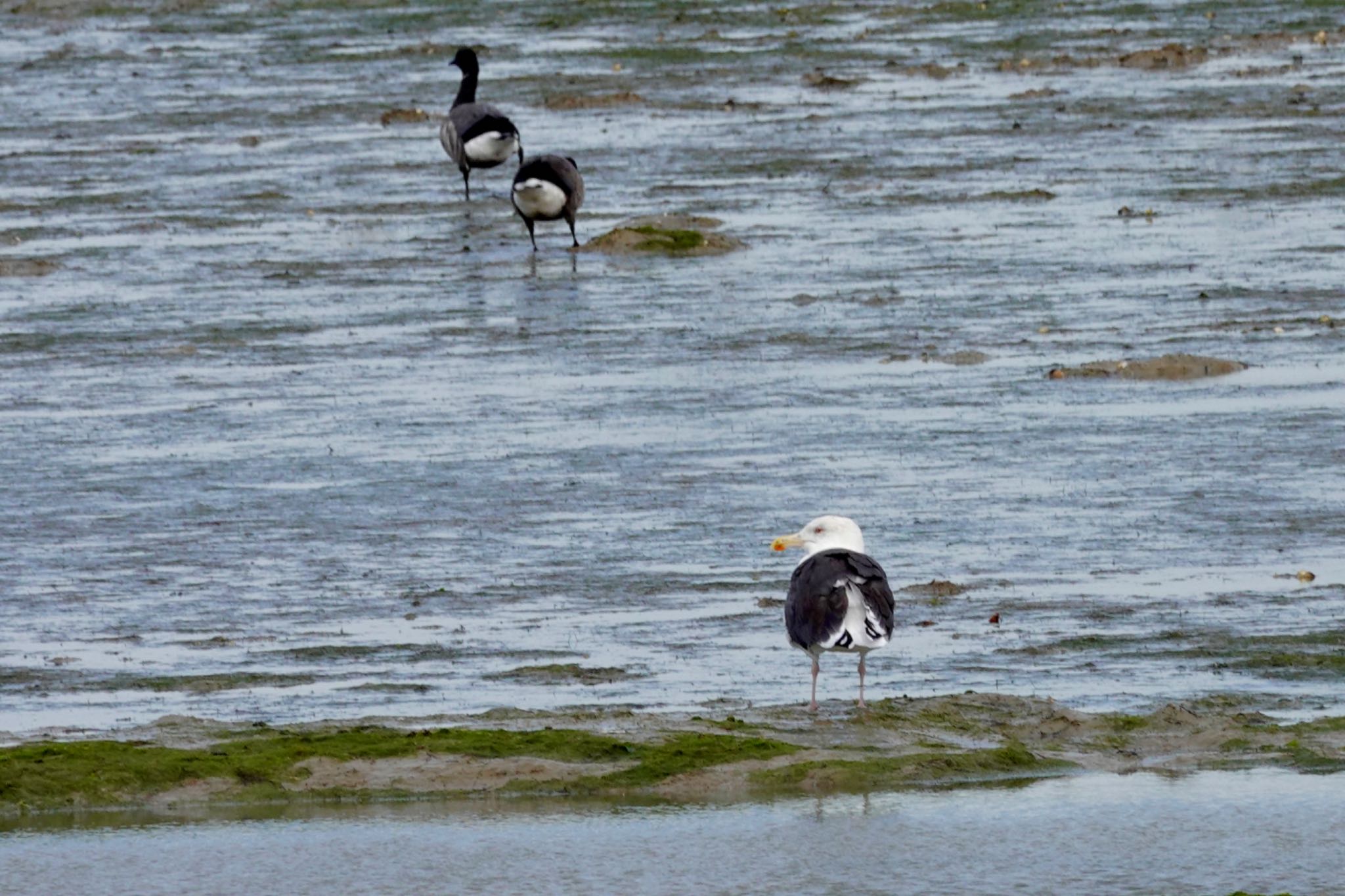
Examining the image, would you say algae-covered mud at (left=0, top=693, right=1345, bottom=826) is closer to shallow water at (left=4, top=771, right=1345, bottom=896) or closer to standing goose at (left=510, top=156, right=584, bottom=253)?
shallow water at (left=4, top=771, right=1345, bottom=896)

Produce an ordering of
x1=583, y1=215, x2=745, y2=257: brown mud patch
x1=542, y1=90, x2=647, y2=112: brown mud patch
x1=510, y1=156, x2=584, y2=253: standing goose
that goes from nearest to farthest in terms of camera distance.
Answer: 1. x1=583, y1=215, x2=745, y2=257: brown mud patch
2. x1=510, y1=156, x2=584, y2=253: standing goose
3. x1=542, y1=90, x2=647, y2=112: brown mud patch

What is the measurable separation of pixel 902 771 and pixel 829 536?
1808mm

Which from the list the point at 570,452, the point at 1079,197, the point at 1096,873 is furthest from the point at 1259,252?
the point at 1096,873

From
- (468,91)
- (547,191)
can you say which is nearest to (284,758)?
(547,191)

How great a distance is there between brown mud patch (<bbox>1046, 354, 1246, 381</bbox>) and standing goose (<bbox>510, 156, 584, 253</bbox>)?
725 centimetres

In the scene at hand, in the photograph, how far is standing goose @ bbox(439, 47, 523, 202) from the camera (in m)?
27.9

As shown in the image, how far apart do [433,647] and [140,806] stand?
2800 millimetres

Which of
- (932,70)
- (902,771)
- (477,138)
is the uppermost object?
(902,771)

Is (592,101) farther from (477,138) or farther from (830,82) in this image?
(477,138)

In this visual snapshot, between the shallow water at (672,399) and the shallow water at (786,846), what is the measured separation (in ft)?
5.63

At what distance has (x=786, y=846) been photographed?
827 centimetres

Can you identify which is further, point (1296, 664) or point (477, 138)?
point (477, 138)

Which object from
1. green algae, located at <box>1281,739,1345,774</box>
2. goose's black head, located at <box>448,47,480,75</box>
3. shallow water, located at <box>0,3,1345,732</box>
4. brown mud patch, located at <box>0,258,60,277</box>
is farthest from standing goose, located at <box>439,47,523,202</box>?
green algae, located at <box>1281,739,1345,774</box>

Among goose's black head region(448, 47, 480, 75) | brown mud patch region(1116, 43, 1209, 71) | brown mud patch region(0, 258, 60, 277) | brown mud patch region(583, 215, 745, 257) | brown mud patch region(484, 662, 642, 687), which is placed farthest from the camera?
brown mud patch region(1116, 43, 1209, 71)
